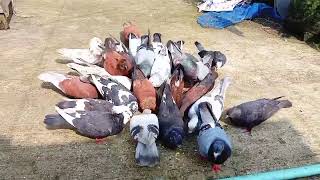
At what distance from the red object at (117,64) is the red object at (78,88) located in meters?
0.39

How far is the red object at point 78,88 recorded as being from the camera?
4.38 metres

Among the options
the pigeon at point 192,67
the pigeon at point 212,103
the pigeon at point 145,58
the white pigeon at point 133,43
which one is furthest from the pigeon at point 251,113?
the white pigeon at point 133,43

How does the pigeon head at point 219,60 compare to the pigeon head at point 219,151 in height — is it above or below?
above

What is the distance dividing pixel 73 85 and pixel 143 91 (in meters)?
0.72

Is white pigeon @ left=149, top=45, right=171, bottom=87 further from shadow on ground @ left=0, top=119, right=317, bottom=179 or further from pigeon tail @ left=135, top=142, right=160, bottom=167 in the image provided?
pigeon tail @ left=135, top=142, right=160, bottom=167

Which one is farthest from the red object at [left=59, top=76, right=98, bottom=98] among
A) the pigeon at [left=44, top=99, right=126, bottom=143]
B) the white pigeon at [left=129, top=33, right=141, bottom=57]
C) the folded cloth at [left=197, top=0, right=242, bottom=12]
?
the folded cloth at [left=197, top=0, right=242, bottom=12]

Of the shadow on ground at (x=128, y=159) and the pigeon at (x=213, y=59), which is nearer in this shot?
the shadow on ground at (x=128, y=159)

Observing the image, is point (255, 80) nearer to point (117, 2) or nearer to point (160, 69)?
point (160, 69)

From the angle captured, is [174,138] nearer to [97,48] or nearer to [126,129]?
[126,129]

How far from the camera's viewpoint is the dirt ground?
3639 mm

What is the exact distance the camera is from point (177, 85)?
4.48 metres

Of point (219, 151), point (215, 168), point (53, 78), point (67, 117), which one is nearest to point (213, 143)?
point (219, 151)

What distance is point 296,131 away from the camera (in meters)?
4.14

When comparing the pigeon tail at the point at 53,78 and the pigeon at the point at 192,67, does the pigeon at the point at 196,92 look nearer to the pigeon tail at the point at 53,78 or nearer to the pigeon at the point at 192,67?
the pigeon at the point at 192,67
